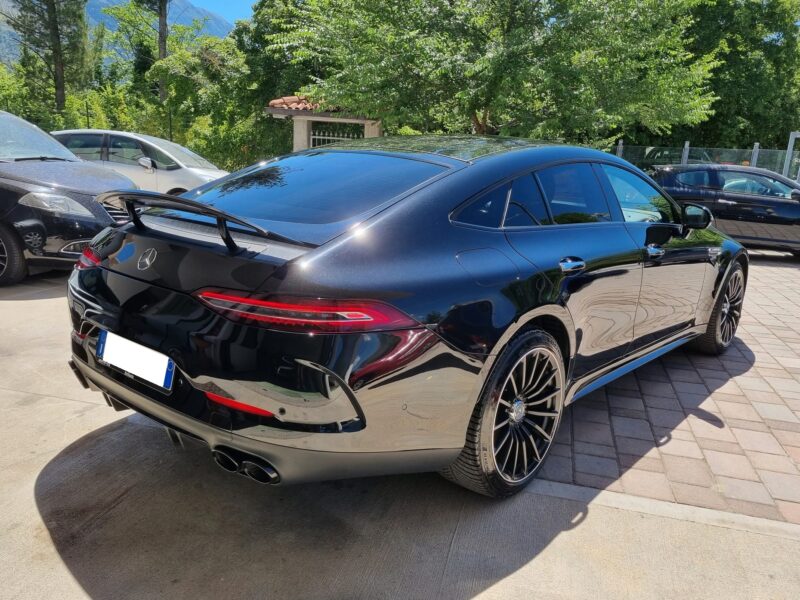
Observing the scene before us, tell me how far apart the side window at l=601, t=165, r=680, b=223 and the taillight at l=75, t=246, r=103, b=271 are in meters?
2.63

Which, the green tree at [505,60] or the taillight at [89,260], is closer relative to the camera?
the taillight at [89,260]

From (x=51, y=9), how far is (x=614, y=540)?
128ft

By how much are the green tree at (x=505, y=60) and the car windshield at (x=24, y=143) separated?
5570 mm

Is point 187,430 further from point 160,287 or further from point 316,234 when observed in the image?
point 316,234

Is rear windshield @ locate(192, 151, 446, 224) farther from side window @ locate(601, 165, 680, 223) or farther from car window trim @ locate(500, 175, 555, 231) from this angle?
side window @ locate(601, 165, 680, 223)

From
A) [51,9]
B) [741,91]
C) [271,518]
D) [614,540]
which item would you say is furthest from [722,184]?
[51,9]

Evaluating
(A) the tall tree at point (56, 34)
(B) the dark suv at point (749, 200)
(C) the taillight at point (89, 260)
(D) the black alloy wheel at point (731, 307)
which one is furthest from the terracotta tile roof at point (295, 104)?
(A) the tall tree at point (56, 34)

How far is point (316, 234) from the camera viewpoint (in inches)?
84.7

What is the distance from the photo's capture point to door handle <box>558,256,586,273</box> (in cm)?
274

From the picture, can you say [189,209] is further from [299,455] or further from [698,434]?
[698,434]

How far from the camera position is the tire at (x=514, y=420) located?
241 cm

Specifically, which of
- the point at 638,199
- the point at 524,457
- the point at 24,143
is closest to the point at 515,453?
the point at 524,457

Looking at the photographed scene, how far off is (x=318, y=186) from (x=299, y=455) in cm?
118

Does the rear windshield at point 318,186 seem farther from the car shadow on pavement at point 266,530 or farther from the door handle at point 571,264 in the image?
the car shadow on pavement at point 266,530
